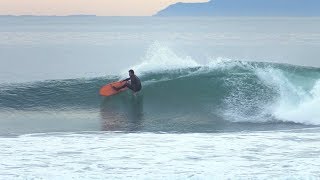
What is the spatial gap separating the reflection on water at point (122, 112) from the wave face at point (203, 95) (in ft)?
0.11

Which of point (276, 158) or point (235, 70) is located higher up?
point (235, 70)

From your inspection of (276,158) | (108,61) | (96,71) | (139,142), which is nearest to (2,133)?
(139,142)

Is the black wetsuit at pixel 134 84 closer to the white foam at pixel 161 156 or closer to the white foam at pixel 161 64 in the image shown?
the white foam at pixel 161 64

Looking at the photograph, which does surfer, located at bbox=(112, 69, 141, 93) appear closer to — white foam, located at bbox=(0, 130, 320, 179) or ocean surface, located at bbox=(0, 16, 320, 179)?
ocean surface, located at bbox=(0, 16, 320, 179)

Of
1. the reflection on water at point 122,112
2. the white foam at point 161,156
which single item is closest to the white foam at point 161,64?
the reflection on water at point 122,112

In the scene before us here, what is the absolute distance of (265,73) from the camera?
65.2 feet

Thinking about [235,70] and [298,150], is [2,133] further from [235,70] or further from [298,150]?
[235,70]

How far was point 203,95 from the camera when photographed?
19328 mm

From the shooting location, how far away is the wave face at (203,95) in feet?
54.5

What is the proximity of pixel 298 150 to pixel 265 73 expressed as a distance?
332 inches

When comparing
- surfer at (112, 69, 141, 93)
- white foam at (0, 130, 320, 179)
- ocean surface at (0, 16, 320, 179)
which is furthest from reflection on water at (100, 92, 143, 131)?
white foam at (0, 130, 320, 179)

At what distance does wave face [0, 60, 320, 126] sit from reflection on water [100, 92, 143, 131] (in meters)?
0.03

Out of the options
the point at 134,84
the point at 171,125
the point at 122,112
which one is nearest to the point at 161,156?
the point at 171,125

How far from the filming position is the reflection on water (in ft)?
49.6
